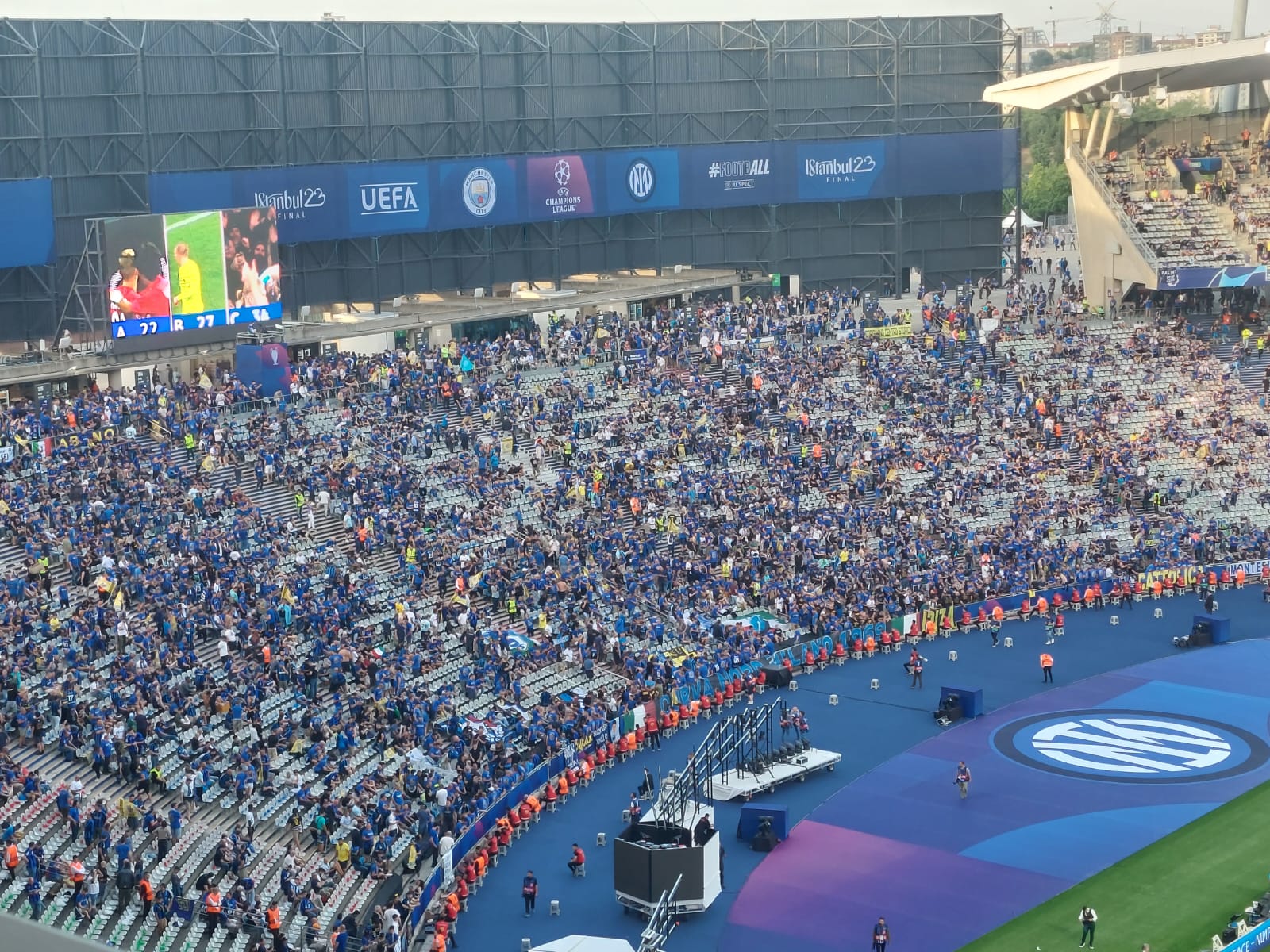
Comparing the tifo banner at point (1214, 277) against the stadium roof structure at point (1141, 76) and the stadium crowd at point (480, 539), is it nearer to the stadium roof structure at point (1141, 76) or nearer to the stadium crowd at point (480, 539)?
the stadium crowd at point (480, 539)

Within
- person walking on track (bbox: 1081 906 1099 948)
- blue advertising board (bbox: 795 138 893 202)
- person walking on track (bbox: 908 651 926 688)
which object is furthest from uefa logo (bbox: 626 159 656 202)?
person walking on track (bbox: 1081 906 1099 948)

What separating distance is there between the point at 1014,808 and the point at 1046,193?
336 ft

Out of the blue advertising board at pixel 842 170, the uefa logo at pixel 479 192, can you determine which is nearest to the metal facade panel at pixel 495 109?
the blue advertising board at pixel 842 170

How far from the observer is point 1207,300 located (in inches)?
2633

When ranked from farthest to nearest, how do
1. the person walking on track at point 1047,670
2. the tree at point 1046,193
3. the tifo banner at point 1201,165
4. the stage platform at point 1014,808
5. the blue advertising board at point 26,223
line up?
the tree at point 1046,193
the tifo banner at point 1201,165
the blue advertising board at point 26,223
the person walking on track at point 1047,670
the stage platform at point 1014,808

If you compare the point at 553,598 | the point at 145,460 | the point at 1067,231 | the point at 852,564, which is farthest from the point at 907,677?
the point at 1067,231

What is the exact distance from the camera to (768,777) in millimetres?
36438

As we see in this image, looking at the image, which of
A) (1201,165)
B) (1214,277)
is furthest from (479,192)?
(1201,165)

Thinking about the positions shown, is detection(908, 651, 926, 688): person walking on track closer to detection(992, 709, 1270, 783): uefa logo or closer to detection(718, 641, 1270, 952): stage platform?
detection(718, 641, 1270, 952): stage platform

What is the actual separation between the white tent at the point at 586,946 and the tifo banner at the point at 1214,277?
4483cm

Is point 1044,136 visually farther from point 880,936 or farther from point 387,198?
point 880,936

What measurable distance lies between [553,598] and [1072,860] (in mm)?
16255

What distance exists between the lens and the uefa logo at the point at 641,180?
67812 mm

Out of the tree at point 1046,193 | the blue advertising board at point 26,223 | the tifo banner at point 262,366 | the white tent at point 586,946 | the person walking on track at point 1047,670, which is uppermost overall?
the tree at point 1046,193
